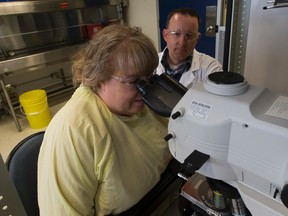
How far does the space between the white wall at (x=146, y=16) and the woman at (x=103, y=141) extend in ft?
8.46

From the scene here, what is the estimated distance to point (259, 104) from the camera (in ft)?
1.48

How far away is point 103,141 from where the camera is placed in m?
0.74

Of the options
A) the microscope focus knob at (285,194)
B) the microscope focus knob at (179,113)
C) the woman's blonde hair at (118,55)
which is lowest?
the microscope focus knob at (285,194)

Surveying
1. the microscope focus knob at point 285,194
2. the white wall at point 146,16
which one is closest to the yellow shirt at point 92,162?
the microscope focus knob at point 285,194

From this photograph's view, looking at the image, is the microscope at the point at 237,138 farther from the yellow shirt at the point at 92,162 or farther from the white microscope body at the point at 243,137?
the yellow shirt at the point at 92,162

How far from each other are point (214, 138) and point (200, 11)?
287 cm

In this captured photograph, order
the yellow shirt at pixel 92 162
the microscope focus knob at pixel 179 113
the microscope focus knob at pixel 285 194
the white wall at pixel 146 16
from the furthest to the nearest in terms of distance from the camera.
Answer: the white wall at pixel 146 16 < the yellow shirt at pixel 92 162 < the microscope focus knob at pixel 179 113 < the microscope focus knob at pixel 285 194

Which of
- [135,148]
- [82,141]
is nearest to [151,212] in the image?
[135,148]

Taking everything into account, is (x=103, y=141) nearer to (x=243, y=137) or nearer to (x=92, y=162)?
(x=92, y=162)

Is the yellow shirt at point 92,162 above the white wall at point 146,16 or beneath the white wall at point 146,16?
beneath

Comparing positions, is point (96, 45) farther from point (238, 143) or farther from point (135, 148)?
point (238, 143)

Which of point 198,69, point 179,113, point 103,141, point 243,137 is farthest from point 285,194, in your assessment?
point 198,69

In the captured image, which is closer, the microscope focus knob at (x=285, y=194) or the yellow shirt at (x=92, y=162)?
the microscope focus knob at (x=285, y=194)

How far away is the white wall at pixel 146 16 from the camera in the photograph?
10.9 ft
